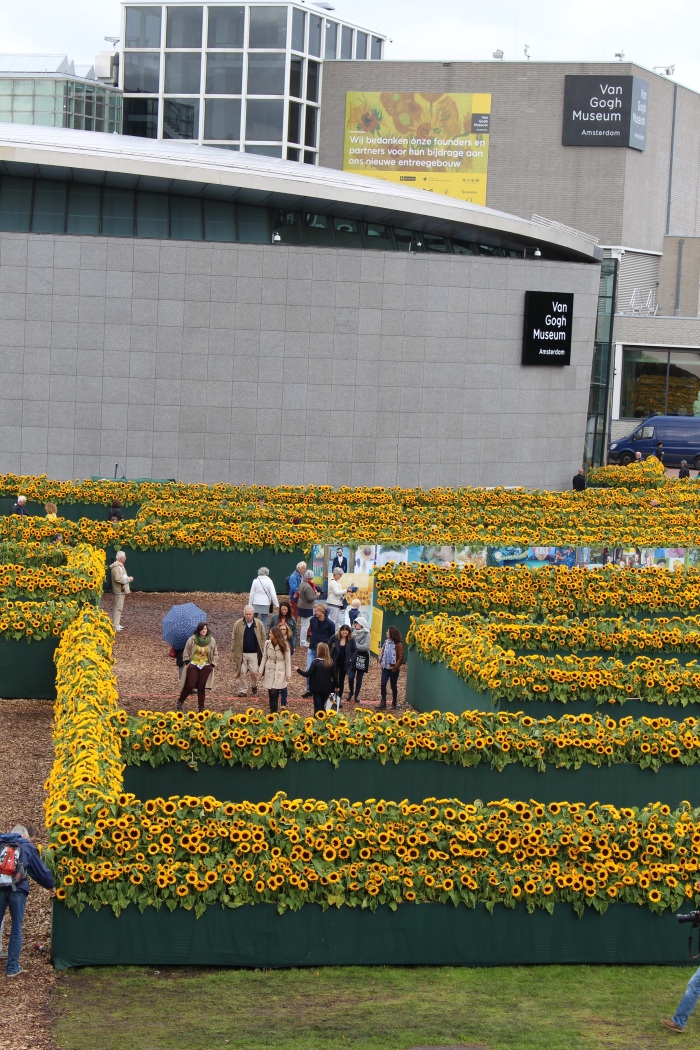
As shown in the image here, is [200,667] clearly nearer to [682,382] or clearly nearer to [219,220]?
[219,220]

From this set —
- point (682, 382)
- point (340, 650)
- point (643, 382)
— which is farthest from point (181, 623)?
point (682, 382)

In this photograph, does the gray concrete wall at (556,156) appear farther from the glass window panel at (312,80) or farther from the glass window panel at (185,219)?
the glass window panel at (185,219)

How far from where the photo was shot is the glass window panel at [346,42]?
10562 cm

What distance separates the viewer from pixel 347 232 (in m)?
49.1

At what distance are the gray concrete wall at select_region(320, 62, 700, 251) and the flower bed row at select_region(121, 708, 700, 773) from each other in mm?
73468

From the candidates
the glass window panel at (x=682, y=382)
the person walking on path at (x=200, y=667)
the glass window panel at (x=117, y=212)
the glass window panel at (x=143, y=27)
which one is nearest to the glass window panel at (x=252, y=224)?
the glass window panel at (x=117, y=212)

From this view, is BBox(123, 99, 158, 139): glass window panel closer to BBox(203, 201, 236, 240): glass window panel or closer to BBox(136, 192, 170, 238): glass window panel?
BBox(203, 201, 236, 240): glass window panel

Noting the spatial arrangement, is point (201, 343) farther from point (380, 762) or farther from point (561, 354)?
point (380, 762)

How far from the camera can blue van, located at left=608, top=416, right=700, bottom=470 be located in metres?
66.5

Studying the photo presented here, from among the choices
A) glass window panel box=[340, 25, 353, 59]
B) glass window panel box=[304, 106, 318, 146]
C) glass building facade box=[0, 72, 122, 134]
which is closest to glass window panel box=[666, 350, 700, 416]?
glass window panel box=[304, 106, 318, 146]

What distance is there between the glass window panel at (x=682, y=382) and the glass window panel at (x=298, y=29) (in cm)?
3878

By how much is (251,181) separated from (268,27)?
58.9 metres

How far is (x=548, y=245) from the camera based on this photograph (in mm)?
54500

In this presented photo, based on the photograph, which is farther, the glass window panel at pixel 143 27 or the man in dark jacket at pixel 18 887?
the glass window panel at pixel 143 27
